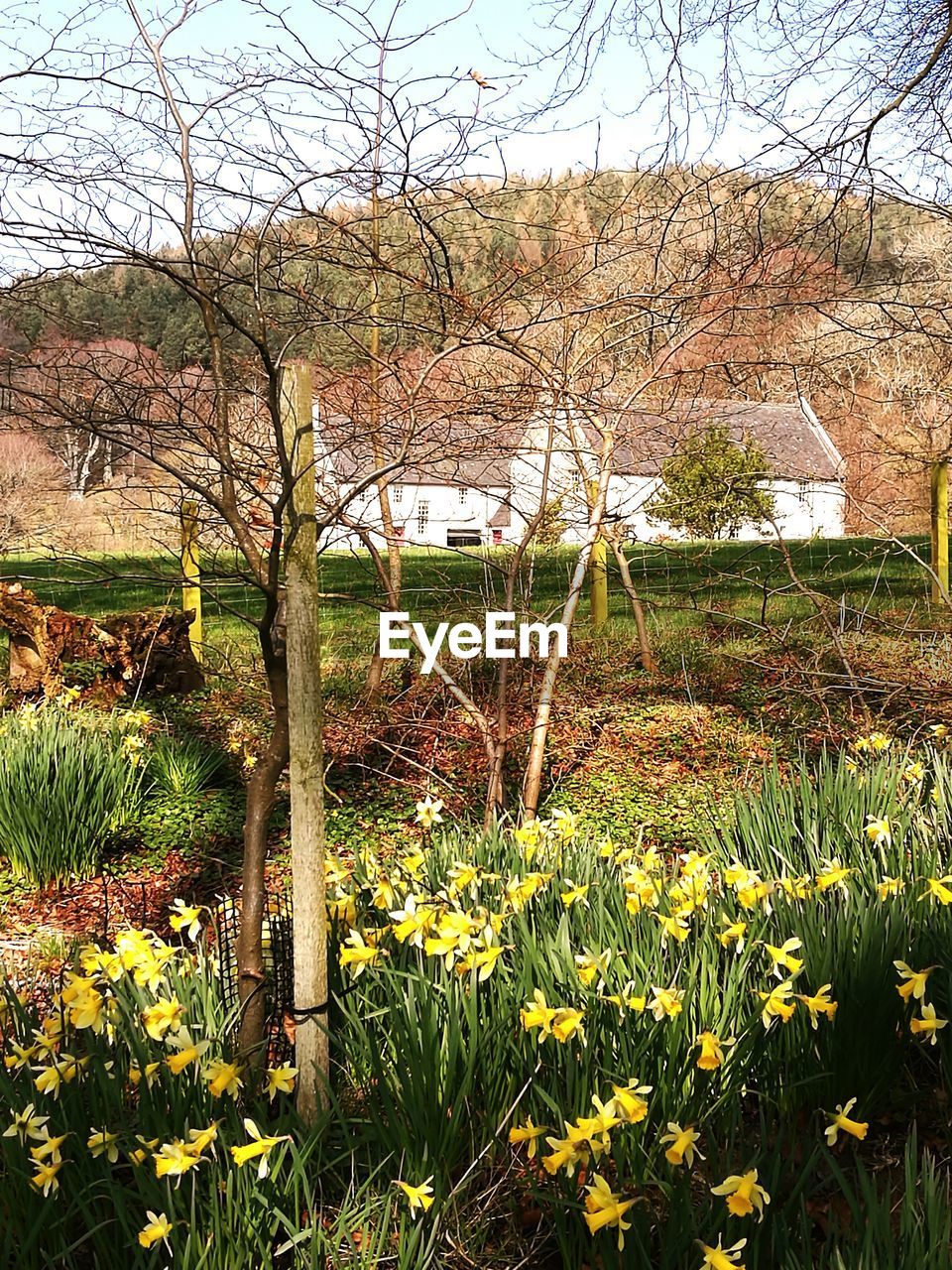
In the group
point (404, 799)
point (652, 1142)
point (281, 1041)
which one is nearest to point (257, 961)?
point (281, 1041)

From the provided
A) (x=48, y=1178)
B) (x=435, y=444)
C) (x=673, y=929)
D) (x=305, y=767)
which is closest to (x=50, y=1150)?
(x=48, y=1178)

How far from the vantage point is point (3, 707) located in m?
6.27

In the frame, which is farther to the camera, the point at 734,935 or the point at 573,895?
the point at 573,895

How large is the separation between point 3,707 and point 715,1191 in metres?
5.70

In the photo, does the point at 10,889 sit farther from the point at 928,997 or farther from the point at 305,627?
the point at 928,997

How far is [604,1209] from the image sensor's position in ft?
4.87

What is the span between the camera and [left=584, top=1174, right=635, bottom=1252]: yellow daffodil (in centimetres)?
147

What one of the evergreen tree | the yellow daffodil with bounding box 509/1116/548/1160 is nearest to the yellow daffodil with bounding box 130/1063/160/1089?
the yellow daffodil with bounding box 509/1116/548/1160

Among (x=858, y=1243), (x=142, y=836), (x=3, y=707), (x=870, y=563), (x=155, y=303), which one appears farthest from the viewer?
(x=870, y=563)

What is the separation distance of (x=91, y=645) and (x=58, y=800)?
92.7 inches

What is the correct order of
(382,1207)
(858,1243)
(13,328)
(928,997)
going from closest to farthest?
(858,1243) → (382,1207) → (928,997) → (13,328)

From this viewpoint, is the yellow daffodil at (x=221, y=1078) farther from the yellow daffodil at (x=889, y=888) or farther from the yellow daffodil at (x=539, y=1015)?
the yellow daffodil at (x=889, y=888)

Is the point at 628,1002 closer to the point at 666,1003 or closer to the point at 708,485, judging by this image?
the point at 666,1003

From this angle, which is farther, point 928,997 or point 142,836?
point 142,836
